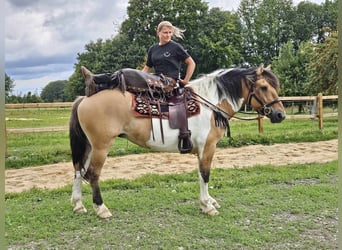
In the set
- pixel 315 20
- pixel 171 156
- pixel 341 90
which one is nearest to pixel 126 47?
pixel 171 156

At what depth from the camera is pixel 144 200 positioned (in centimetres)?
395

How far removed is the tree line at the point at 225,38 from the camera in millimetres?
20078

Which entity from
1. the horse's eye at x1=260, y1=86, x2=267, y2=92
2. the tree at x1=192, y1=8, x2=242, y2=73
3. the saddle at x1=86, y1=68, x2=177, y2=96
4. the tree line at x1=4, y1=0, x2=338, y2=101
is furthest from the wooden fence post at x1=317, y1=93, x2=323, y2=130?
the tree at x1=192, y1=8, x2=242, y2=73

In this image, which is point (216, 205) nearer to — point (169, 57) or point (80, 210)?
point (80, 210)

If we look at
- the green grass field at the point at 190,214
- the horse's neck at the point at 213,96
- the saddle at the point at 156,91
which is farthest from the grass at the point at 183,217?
the horse's neck at the point at 213,96

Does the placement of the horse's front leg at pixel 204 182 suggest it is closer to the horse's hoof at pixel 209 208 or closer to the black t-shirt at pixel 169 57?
the horse's hoof at pixel 209 208

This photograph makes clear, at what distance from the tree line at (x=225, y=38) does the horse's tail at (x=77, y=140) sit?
12382mm

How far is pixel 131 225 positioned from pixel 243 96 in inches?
76.8

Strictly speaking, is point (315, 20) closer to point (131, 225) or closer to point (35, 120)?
point (35, 120)

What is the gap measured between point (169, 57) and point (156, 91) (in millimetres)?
444

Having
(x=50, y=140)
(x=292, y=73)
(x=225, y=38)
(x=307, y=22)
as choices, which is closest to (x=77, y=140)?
(x=50, y=140)

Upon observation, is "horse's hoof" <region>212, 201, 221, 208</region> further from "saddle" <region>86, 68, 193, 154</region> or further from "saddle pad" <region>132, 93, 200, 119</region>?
"saddle pad" <region>132, 93, 200, 119</region>

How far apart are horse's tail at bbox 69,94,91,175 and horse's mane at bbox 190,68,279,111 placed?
4.49ft

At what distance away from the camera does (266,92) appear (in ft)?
12.0
